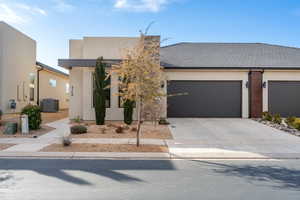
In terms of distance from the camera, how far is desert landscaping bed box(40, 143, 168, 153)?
821 cm

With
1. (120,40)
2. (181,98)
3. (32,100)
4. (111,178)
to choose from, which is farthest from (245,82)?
(32,100)

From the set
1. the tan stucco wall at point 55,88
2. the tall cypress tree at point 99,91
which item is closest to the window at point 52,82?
the tan stucco wall at point 55,88

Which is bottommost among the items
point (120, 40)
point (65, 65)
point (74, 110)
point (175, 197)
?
point (175, 197)

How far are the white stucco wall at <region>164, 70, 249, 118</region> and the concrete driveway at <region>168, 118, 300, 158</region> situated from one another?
4271mm

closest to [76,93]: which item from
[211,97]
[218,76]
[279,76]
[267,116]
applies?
[211,97]

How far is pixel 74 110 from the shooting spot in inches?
647

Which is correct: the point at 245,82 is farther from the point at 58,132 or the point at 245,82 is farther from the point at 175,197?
the point at 175,197

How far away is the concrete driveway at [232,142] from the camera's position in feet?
25.8

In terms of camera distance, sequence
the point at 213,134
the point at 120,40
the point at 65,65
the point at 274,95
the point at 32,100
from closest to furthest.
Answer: the point at 213,134, the point at 65,65, the point at 120,40, the point at 274,95, the point at 32,100

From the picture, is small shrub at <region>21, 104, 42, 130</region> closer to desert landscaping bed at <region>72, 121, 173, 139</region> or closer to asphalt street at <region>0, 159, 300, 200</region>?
desert landscaping bed at <region>72, 121, 173, 139</region>

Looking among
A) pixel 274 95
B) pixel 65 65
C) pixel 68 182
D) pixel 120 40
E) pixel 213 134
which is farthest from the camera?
pixel 274 95

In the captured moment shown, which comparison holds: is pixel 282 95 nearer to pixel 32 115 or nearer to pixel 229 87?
pixel 229 87

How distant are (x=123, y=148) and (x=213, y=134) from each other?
4932 millimetres

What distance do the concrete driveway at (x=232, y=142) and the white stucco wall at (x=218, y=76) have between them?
4.27 metres
